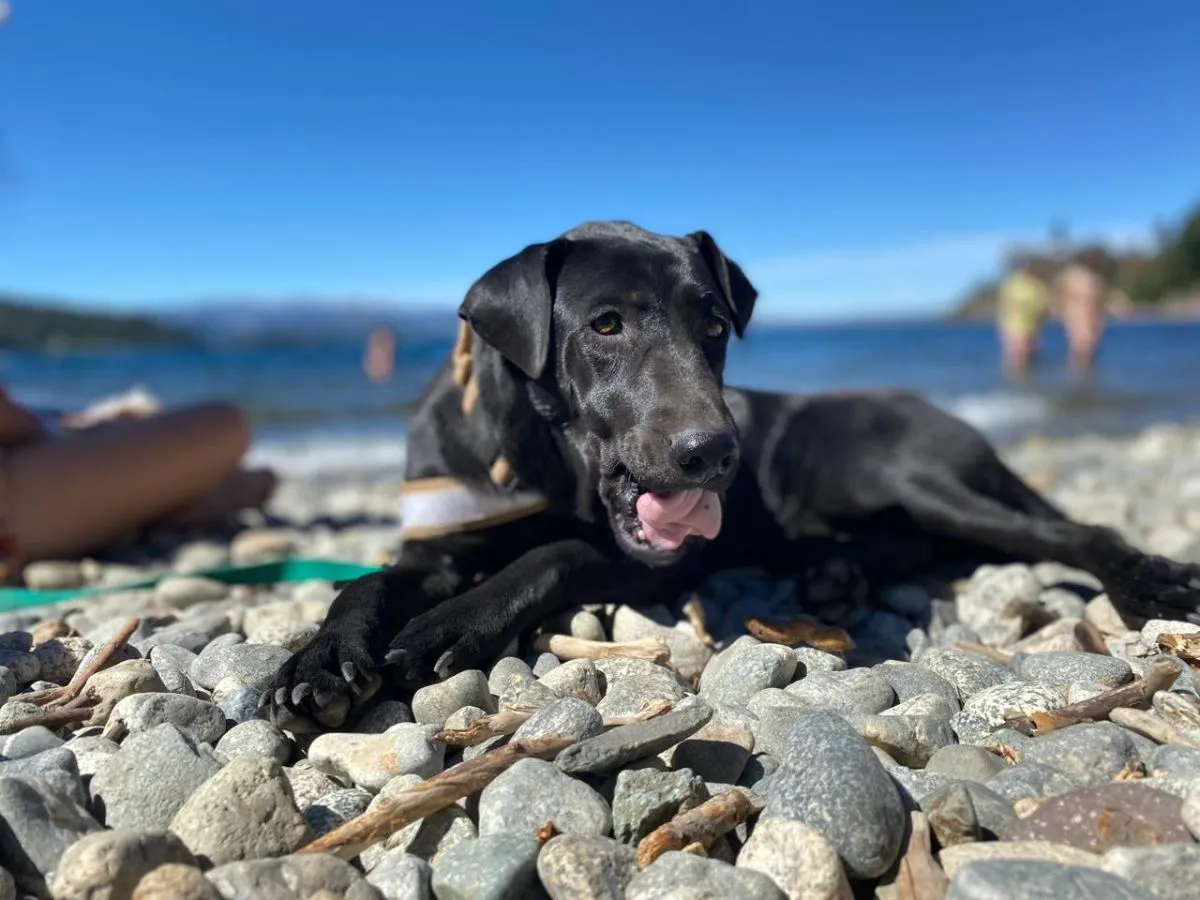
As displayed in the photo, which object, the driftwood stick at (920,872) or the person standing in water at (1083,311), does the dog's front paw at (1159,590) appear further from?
the person standing in water at (1083,311)

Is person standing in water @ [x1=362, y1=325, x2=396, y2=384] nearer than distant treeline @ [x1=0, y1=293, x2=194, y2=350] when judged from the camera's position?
Yes

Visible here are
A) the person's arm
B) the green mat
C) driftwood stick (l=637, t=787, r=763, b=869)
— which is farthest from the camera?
the person's arm

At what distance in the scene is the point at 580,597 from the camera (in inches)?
108

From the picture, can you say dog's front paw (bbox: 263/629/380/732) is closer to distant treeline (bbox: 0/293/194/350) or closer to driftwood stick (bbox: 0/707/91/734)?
driftwood stick (bbox: 0/707/91/734)

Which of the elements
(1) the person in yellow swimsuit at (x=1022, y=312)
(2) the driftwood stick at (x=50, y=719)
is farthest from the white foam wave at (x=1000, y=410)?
(2) the driftwood stick at (x=50, y=719)

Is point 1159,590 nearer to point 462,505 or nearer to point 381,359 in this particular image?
point 462,505

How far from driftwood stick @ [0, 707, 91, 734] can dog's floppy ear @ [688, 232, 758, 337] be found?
2.09 meters

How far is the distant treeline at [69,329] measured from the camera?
33.1 meters

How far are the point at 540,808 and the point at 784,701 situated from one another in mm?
715

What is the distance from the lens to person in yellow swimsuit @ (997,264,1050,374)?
15.2 meters

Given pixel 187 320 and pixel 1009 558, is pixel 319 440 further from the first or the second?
pixel 187 320

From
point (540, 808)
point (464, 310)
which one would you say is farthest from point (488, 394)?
point (540, 808)

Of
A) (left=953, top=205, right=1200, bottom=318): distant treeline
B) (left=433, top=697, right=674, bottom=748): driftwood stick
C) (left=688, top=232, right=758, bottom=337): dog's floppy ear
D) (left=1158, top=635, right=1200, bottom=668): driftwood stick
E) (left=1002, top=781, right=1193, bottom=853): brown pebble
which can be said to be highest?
(left=953, top=205, right=1200, bottom=318): distant treeline

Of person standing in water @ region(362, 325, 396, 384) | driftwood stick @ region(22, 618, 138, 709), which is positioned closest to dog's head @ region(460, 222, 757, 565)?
driftwood stick @ region(22, 618, 138, 709)
